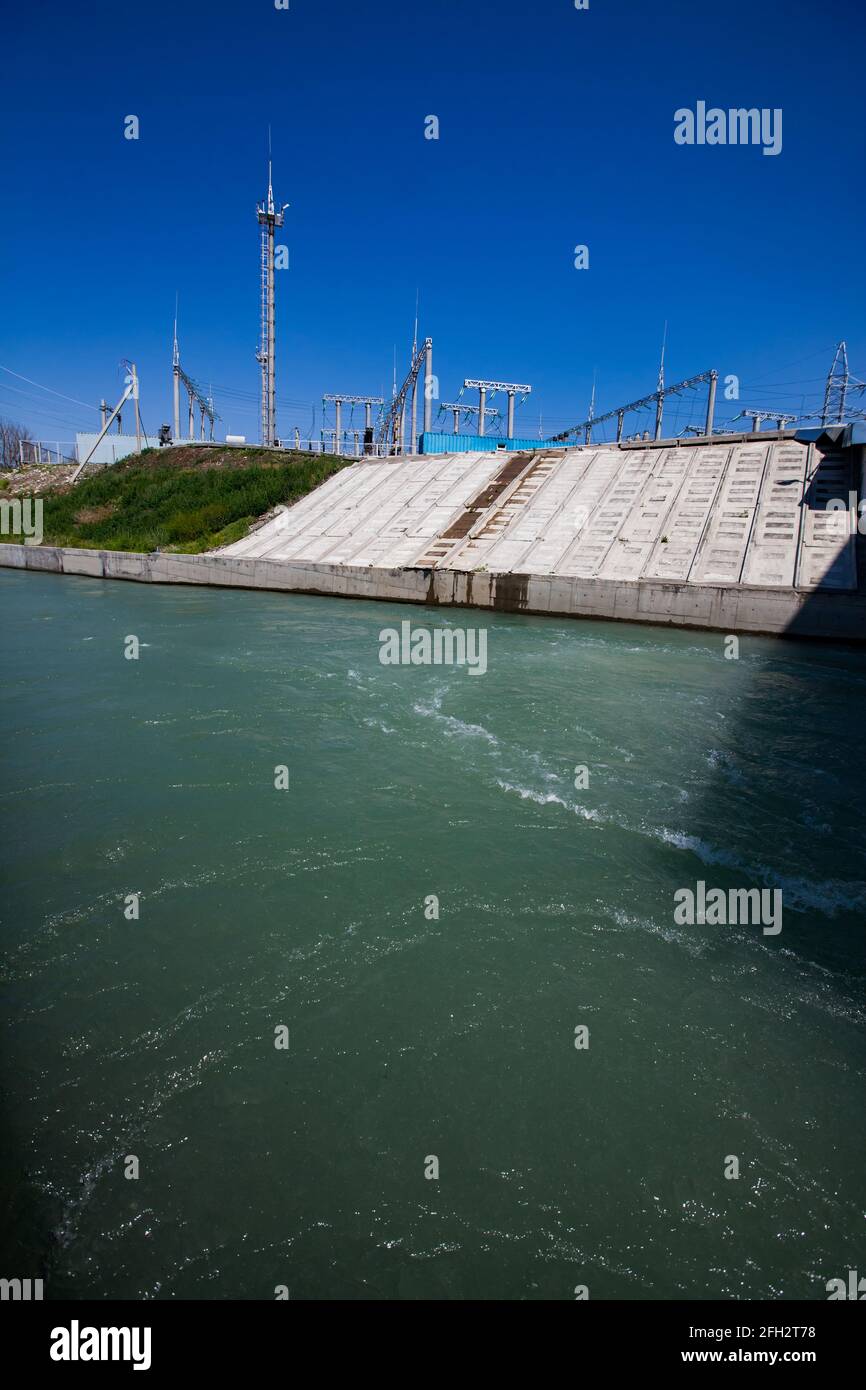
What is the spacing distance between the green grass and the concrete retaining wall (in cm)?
477

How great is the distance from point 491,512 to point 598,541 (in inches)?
225

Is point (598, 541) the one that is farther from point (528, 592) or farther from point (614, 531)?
point (528, 592)

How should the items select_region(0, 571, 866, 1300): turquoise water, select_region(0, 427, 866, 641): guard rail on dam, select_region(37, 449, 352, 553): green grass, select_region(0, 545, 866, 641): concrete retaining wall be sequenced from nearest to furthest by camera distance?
select_region(0, 571, 866, 1300): turquoise water, select_region(0, 545, 866, 641): concrete retaining wall, select_region(0, 427, 866, 641): guard rail on dam, select_region(37, 449, 352, 553): green grass

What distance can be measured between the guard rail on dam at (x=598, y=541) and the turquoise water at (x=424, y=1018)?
11527 millimetres

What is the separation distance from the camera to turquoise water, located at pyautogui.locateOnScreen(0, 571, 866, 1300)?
10.8 ft

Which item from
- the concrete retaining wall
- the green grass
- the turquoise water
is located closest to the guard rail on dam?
the concrete retaining wall

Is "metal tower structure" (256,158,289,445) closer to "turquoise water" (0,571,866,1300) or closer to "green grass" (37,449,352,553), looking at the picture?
"green grass" (37,449,352,553)

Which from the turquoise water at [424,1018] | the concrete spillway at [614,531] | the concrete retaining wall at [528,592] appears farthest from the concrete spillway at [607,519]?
the turquoise water at [424,1018]

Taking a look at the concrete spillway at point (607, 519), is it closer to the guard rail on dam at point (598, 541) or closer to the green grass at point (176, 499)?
the guard rail on dam at point (598, 541)

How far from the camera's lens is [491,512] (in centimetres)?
2844

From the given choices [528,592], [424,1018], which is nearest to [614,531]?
[528,592]

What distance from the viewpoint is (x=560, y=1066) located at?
4312 millimetres

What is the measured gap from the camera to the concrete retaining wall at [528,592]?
62.8ft
